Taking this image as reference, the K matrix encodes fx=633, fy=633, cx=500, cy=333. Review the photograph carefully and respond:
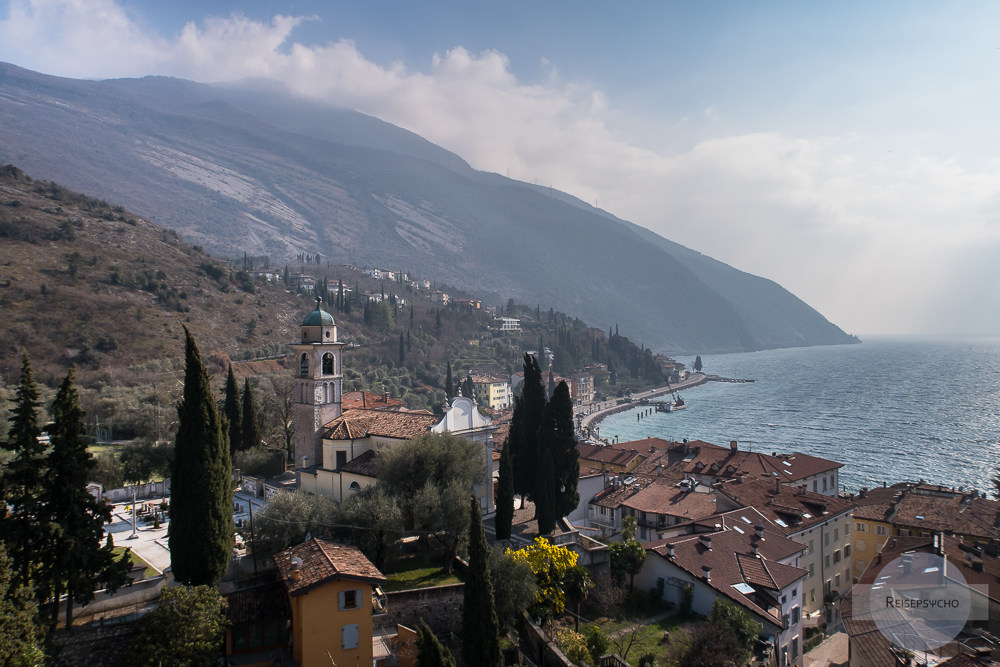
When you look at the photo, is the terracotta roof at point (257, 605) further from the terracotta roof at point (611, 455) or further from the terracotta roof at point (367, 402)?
the terracotta roof at point (611, 455)

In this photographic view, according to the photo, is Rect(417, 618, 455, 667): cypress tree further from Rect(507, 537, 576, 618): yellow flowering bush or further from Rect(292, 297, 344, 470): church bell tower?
Rect(292, 297, 344, 470): church bell tower

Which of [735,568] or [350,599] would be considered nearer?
[350,599]

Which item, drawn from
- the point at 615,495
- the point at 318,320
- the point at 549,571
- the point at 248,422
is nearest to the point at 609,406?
the point at 615,495

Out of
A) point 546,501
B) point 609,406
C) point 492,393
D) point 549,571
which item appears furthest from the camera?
point 609,406

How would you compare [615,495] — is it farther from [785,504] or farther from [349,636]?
[349,636]

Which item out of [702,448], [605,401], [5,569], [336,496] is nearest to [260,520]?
[336,496]

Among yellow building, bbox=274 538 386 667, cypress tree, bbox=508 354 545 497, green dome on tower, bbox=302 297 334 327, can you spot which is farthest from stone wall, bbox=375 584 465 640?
green dome on tower, bbox=302 297 334 327
